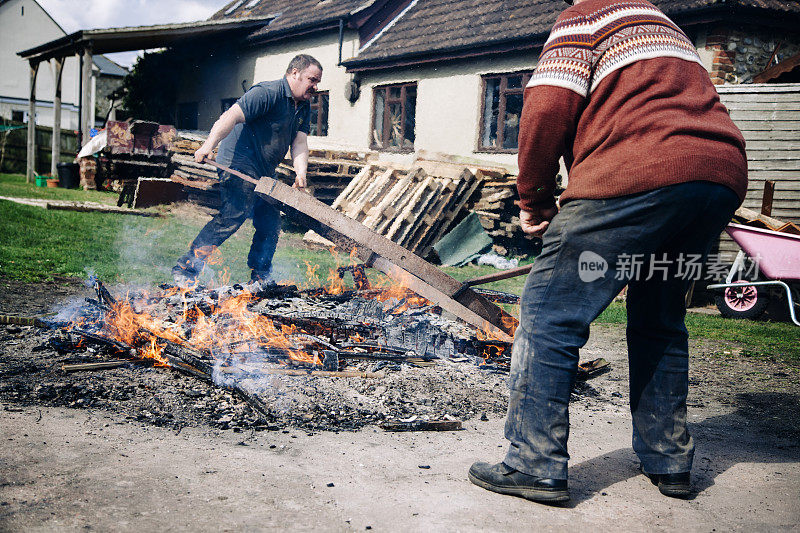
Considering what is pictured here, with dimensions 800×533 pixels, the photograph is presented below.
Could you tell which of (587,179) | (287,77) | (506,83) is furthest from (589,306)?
(506,83)

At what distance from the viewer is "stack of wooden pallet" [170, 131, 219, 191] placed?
14461 mm

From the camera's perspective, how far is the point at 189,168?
1505 cm

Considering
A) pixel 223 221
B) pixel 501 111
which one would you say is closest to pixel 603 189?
pixel 223 221

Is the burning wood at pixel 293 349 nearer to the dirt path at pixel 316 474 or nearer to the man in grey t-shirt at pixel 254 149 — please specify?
the dirt path at pixel 316 474

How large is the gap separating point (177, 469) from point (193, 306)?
242 cm

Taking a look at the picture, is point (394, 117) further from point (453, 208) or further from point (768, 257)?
point (768, 257)

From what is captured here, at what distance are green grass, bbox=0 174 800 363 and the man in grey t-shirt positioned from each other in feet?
2.70

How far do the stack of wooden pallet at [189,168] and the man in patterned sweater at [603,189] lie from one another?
12.7 metres

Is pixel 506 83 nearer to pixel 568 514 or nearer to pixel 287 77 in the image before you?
pixel 287 77

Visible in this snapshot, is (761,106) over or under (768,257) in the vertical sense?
over

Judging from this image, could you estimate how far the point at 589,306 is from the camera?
246 cm

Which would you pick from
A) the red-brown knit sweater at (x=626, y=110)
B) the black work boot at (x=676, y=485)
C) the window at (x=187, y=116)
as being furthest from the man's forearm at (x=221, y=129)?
the window at (x=187, y=116)

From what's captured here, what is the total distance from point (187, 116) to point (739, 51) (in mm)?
20337

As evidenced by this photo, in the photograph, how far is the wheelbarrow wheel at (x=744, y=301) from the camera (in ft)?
25.6
